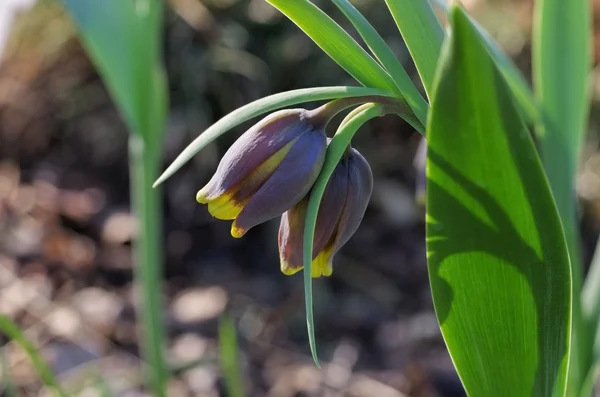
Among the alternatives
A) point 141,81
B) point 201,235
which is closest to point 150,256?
point 141,81

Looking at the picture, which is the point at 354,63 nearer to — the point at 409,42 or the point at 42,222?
the point at 409,42

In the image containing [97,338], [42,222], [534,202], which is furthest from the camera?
[42,222]

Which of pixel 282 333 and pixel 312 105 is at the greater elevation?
pixel 312 105

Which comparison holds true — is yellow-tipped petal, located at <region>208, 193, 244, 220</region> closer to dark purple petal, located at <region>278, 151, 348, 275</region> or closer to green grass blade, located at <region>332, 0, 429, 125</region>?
dark purple petal, located at <region>278, 151, 348, 275</region>

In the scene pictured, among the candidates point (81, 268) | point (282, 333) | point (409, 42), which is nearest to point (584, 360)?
point (409, 42)

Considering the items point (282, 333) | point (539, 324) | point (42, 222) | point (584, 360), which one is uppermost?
point (539, 324)

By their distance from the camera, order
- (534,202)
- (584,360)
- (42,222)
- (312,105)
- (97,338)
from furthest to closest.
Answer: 1. (42,222)
2. (312,105)
3. (97,338)
4. (584,360)
5. (534,202)

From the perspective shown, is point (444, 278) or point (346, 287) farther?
point (346, 287)

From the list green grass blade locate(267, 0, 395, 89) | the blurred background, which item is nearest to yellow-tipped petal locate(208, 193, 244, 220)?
green grass blade locate(267, 0, 395, 89)
